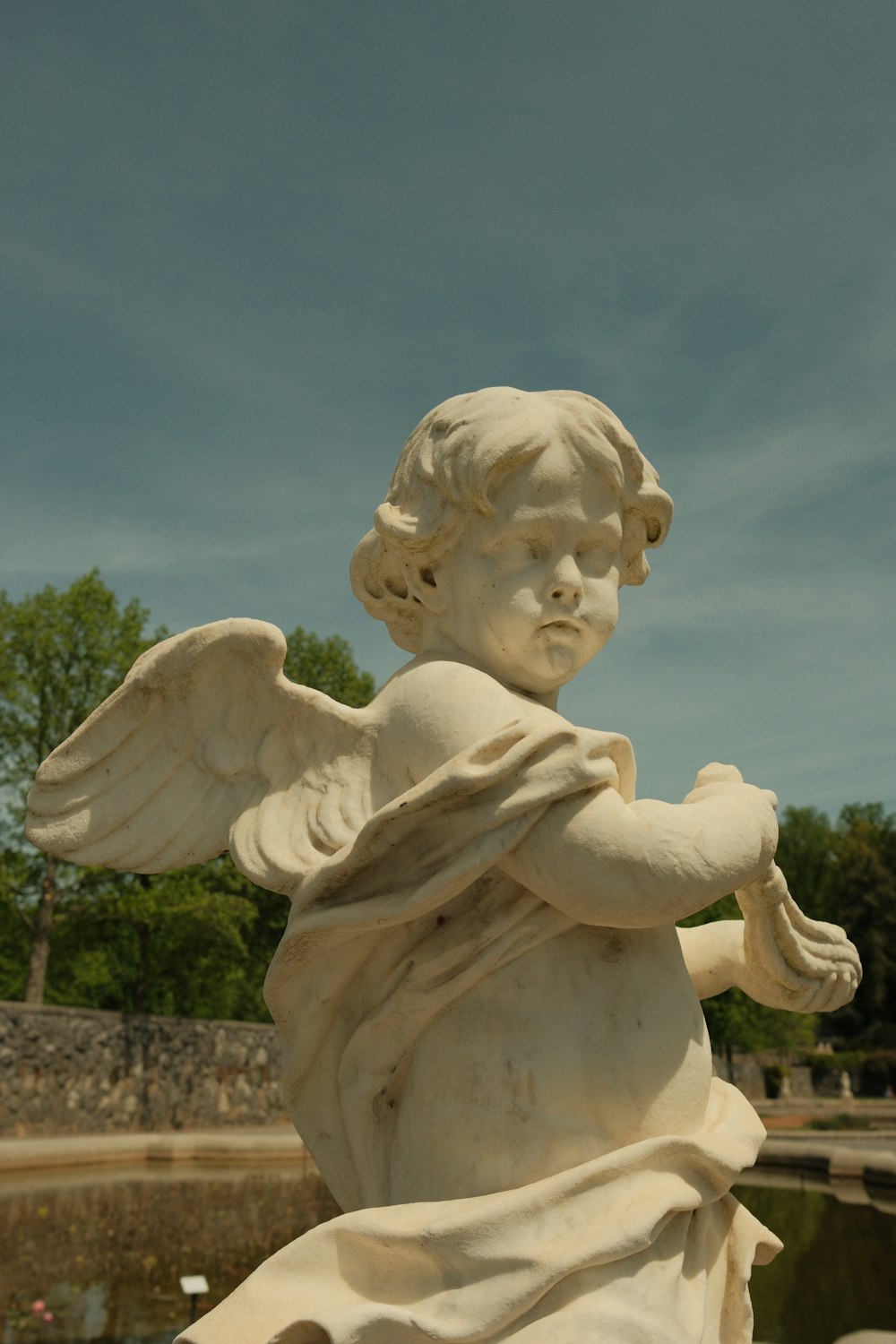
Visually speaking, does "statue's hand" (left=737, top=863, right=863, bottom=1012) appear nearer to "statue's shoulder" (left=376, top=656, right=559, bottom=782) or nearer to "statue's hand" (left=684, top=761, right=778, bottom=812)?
"statue's hand" (left=684, top=761, right=778, bottom=812)

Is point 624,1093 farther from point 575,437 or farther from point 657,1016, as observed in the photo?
point 575,437

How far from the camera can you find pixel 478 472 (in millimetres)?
2674

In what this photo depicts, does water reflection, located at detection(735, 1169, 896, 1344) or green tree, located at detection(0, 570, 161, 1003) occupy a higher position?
green tree, located at detection(0, 570, 161, 1003)

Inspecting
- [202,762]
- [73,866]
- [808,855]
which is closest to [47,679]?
[73,866]

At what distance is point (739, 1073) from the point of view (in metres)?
31.6

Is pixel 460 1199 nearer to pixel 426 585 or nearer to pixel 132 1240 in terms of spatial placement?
pixel 426 585

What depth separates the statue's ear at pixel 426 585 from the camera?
2.89 m

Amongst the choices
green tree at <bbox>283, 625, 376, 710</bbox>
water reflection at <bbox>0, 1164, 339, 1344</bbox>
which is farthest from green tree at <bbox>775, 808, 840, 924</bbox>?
water reflection at <bbox>0, 1164, 339, 1344</bbox>

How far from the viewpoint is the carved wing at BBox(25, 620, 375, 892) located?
8.98 feet

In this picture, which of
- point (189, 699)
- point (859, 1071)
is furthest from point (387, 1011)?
point (859, 1071)

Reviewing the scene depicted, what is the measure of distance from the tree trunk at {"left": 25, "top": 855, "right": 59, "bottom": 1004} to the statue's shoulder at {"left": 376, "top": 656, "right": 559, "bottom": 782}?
1882 cm

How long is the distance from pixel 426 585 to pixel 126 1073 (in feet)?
59.2

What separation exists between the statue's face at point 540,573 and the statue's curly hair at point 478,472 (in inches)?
1.6

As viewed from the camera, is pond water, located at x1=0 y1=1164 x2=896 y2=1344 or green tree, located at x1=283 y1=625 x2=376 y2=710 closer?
pond water, located at x1=0 y1=1164 x2=896 y2=1344
